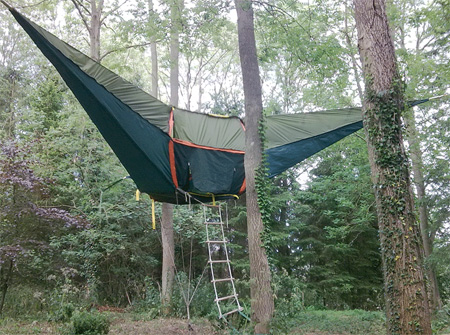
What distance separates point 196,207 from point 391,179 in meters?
5.20

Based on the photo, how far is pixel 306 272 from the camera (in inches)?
314

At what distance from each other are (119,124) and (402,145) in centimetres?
215

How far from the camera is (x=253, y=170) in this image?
3391 mm

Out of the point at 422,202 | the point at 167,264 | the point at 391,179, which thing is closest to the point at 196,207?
the point at 167,264

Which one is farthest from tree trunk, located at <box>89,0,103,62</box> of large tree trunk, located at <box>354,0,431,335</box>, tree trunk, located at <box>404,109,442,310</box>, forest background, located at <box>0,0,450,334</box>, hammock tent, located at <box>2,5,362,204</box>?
tree trunk, located at <box>404,109,442,310</box>

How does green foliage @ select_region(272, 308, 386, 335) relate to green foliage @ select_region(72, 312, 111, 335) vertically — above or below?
below

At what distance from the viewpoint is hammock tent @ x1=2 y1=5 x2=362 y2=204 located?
2777 mm

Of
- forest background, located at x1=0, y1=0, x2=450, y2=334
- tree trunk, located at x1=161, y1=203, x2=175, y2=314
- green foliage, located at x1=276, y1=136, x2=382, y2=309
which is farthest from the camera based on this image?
green foliage, located at x1=276, y1=136, x2=382, y2=309

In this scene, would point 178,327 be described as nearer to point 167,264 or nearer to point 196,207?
point 167,264

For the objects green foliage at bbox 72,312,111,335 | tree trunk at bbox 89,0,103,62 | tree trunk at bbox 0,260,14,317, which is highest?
tree trunk at bbox 89,0,103,62

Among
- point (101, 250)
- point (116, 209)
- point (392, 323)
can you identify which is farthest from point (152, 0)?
point (392, 323)

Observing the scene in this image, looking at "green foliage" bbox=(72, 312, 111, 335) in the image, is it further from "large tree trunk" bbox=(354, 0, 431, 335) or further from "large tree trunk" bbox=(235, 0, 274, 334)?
"large tree trunk" bbox=(354, 0, 431, 335)

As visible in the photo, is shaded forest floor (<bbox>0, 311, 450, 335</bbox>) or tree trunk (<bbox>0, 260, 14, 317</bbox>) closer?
shaded forest floor (<bbox>0, 311, 450, 335</bbox>)

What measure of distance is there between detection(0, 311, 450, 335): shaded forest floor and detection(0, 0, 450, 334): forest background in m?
0.25
